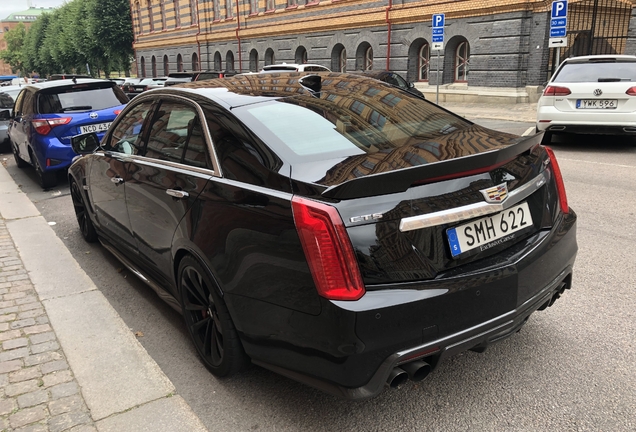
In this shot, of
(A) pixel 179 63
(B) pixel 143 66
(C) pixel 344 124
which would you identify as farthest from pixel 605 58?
(B) pixel 143 66

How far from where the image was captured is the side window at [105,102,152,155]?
13.3 feet

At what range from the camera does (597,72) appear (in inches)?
380

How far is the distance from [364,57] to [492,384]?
81.1 feet

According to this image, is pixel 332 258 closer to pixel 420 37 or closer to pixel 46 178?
pixel 46 178

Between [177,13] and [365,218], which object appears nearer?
[365,218]

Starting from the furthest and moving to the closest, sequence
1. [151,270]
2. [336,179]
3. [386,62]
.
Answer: [386,62] < [151,270] < [336,179]

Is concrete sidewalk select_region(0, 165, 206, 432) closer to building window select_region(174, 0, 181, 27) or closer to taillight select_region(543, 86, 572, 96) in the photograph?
taillight select_region(543, 86, 572, 96)

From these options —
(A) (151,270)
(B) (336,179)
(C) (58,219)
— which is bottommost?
(C) (58,219)

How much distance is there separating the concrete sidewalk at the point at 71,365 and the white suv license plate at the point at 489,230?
4.93 ft

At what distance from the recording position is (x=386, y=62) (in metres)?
24.2

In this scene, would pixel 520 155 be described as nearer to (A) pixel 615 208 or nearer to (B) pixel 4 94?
(A) pixel 615 208

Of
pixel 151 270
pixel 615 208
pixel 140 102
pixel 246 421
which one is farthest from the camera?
pixel 615 208

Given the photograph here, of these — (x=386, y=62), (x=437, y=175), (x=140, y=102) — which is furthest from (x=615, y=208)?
(x=386, y=62)

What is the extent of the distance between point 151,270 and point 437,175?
2250mm
